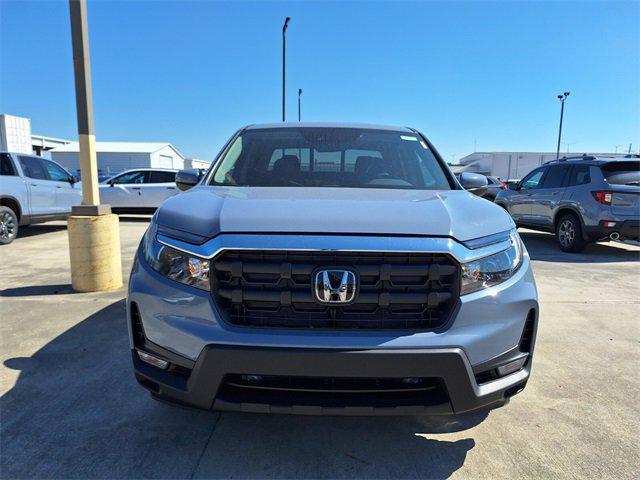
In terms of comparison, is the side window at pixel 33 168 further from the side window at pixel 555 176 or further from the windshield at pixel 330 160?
the side window at pixel 555 176

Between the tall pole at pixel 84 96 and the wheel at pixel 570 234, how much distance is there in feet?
26.5

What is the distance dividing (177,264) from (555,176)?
8970 millimetres

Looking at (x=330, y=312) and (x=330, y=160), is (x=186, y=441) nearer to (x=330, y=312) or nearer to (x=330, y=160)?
(x=330, y=312)

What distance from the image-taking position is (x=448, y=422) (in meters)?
2.51

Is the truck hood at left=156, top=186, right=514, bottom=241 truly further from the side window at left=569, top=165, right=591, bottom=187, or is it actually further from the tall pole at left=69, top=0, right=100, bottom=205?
the side window at left=569, top=165, right=591, bottom=187

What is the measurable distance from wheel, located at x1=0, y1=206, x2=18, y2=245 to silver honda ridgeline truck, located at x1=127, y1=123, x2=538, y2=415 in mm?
8003

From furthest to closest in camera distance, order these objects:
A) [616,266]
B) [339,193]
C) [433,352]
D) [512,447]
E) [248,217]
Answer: [616,266]
[339,193]
[512,447]
[248,217]
[433,352]

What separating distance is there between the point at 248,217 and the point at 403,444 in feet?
4.76

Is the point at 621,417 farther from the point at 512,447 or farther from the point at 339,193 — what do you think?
the point at 339,193

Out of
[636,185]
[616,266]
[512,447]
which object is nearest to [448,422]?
[512,447]

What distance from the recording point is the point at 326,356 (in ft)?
5.71

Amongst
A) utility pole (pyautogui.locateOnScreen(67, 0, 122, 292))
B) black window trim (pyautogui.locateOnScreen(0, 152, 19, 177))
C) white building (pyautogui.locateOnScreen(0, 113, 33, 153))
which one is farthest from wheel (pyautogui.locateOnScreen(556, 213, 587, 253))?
white building (pyautogui.locateOnScreen(0, 113, 33, 153))

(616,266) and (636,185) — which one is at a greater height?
(636,185)

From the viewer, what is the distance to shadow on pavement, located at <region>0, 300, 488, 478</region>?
2076mm
